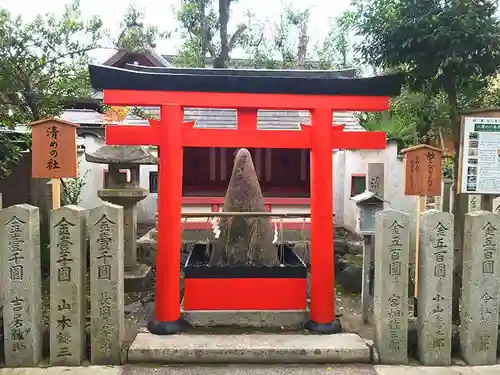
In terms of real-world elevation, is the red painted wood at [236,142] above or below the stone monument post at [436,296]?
above

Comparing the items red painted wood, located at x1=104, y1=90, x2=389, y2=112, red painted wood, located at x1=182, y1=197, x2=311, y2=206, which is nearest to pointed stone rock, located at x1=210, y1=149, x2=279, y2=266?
red painted wood, located at x1=104, y1=90, x2=389, y2=112

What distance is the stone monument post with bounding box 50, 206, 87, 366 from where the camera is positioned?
4180 millimetres

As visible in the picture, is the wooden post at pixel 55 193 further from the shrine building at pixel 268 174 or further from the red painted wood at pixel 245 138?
the shrine building at pixel 268 174

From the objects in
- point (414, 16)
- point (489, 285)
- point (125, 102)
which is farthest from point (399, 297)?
point (125, 102)

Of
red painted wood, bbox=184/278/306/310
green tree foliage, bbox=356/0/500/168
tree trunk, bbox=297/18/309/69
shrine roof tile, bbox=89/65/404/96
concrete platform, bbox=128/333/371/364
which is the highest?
tree trunk, bbox=297/18/309/69

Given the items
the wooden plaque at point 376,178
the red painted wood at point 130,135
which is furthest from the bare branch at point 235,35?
the red painted wood at point 130,135

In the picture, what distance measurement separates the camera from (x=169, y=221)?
16.3ft

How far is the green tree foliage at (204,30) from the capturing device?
1350 centimetres

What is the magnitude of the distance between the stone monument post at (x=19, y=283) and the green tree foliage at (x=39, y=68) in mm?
2980

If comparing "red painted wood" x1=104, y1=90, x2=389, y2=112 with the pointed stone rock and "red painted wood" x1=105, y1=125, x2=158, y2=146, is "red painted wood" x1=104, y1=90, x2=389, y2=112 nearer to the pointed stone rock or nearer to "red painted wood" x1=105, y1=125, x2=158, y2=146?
"red painted wood" x1=105, y1=125, x2=158, y2=146

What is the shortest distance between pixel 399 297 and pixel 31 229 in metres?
3.71

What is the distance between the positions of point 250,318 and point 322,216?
62.6 inches

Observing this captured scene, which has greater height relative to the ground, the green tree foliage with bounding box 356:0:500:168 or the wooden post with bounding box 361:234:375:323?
the green tree foliage with bounding box 356:0:500:168

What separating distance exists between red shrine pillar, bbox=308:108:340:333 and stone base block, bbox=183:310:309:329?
0.28 m
